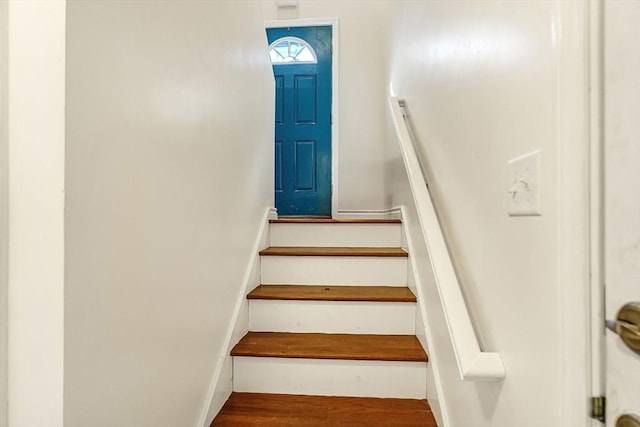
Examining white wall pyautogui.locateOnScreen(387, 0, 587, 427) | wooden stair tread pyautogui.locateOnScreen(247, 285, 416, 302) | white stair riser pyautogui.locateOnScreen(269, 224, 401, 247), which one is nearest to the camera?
white wall pyautogui.locateOnScreen(387, 0, 587, 427)

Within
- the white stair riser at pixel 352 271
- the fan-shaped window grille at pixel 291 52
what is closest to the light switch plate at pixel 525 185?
the white stair riser at pixel 352 271

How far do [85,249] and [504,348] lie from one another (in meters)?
0.92

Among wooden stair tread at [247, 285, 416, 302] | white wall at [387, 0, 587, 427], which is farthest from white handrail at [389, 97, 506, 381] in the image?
wooden stair tread at [247, 285, 416, 302]

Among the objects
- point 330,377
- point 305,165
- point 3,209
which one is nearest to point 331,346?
point 330,377

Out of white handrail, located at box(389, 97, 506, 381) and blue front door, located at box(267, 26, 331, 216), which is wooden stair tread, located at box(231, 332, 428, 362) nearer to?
white handrail, located at box(389, 97, 506, 381)

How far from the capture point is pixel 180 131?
0.98m

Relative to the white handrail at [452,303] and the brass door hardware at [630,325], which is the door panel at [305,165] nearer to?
the white handrail at [452,303]

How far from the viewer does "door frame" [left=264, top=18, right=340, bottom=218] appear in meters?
3.23

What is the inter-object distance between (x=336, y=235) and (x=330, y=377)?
0.96m

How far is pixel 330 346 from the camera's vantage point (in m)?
Result: 1.40

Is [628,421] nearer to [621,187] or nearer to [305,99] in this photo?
[621,187]

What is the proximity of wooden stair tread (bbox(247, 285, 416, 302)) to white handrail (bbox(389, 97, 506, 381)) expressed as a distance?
0.49m

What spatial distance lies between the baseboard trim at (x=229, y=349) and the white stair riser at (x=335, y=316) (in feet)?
0.28

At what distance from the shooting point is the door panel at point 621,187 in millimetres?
419
